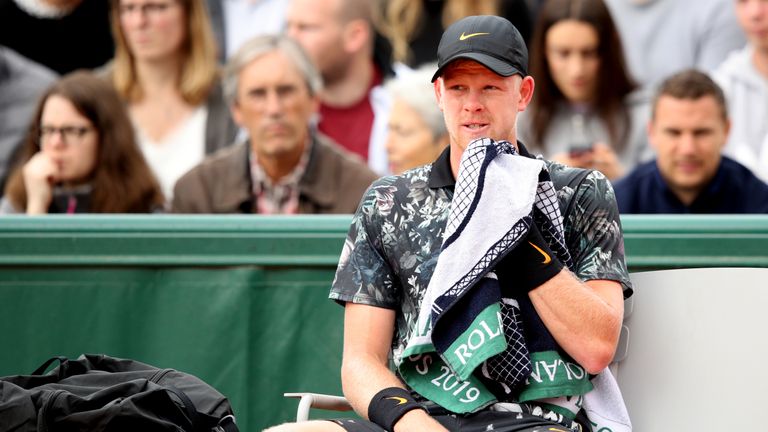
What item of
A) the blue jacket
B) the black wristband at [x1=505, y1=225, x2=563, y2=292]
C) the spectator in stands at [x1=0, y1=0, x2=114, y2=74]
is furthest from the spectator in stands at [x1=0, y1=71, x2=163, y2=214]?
the black wristband at [x1=505, y1=225, x2=563, y2=292]

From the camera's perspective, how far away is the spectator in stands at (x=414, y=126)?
19.3 feet

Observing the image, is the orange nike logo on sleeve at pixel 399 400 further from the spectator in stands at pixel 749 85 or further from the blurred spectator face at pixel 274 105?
the spectator in stands at pixel 749 85

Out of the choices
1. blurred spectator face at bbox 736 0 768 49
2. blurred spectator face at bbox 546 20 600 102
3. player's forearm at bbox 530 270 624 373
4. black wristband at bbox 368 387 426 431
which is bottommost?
black wristband at bbox 368 387 426 431

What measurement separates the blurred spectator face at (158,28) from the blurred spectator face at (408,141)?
1.28m

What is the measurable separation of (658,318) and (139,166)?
306cm

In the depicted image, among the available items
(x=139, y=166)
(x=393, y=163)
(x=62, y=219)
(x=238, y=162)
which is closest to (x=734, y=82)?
(x=393, y=163)

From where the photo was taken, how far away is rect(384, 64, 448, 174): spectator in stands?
19.3 feet

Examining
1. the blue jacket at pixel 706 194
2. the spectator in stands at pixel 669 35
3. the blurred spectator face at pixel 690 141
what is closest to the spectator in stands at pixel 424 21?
the spectator in stands at pixel 669 35

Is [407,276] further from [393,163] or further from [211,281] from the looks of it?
[393,163]

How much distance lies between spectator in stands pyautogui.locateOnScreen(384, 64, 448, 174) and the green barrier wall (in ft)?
5.02

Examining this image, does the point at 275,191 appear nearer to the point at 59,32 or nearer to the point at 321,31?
the point at 321,31

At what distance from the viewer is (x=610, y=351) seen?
10.2 ft

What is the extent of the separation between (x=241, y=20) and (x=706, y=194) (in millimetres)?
2769

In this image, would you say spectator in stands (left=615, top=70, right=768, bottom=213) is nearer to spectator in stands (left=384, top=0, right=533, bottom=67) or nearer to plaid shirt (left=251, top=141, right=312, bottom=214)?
spectator in stands (left=384, top=0, right=533, bottom=67)
